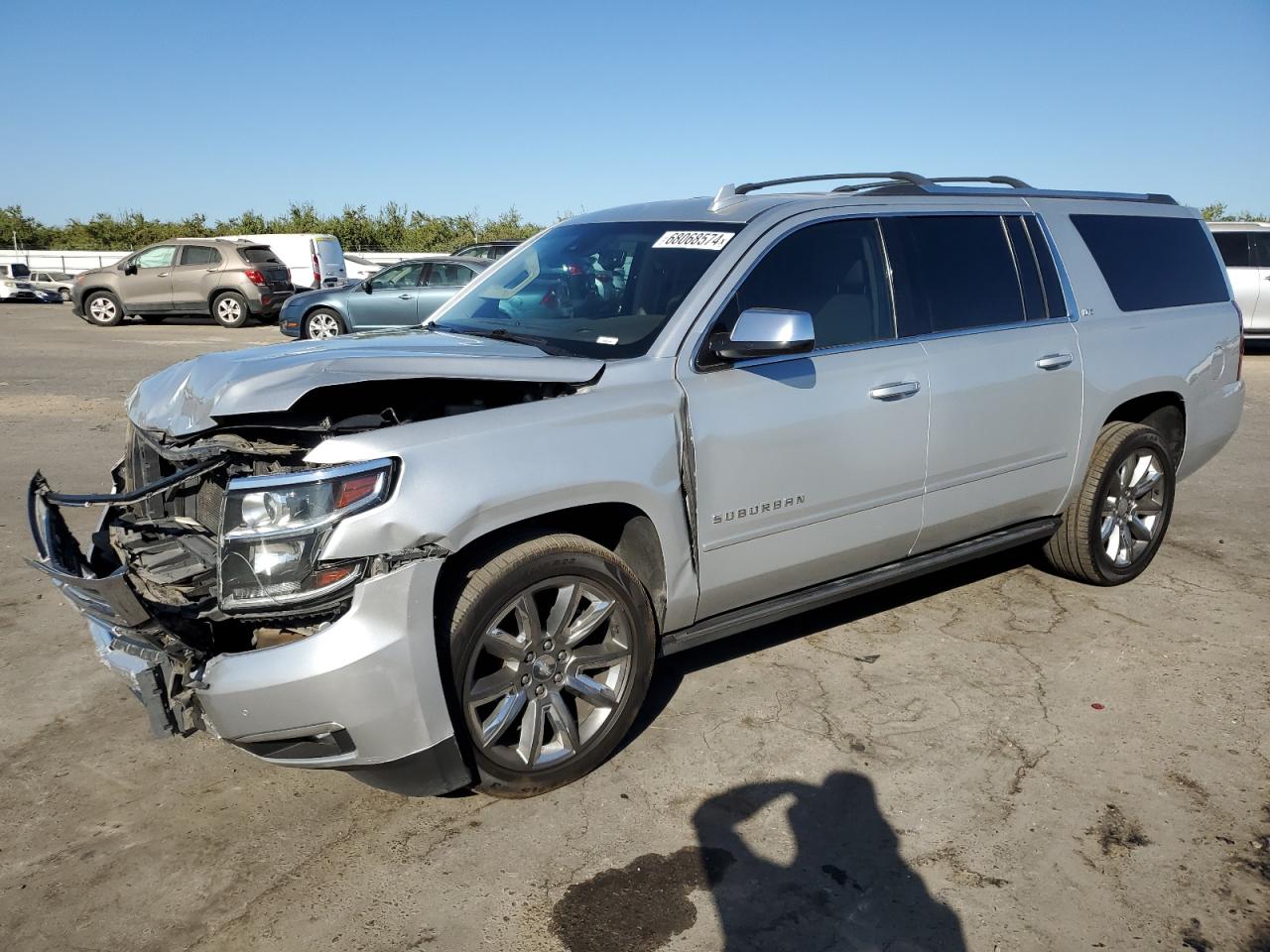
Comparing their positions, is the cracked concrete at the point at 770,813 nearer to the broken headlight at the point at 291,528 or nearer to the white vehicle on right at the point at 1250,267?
the broken headlight at the point at 291,528

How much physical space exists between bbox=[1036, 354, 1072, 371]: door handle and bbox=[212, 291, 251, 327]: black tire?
19.3m

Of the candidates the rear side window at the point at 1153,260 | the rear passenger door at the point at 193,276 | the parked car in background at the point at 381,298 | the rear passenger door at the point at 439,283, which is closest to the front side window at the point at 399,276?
the parked car in background at the point at 381,298

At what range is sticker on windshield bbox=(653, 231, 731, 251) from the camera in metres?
3.93

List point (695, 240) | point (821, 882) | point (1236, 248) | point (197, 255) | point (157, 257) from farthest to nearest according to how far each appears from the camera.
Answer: point (157, 257) → point (197, 255) → point (1236, 248) → point (695, 240) → point (821, 882)

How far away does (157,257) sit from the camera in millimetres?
21406

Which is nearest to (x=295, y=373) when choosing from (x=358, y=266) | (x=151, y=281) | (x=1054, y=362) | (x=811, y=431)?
(x=811, y=431)

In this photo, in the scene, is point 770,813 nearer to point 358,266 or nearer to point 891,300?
point 891,300

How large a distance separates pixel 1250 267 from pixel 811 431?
14.1 metres

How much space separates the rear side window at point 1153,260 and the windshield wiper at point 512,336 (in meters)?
2.80

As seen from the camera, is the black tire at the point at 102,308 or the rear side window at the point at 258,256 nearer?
the rear side window at the point at 258,256

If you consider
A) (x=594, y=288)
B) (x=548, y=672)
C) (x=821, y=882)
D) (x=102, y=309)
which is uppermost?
(x=594, y=288)

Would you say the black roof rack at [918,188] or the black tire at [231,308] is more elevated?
the black roof rack at [918,188]

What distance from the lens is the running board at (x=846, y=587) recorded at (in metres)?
3.76

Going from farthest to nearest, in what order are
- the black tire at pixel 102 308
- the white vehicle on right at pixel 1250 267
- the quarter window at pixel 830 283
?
the black tire at pixel 102 308 < the white vehicle on right at pixel 1250 267 < the quarter window at pixel 830 283
